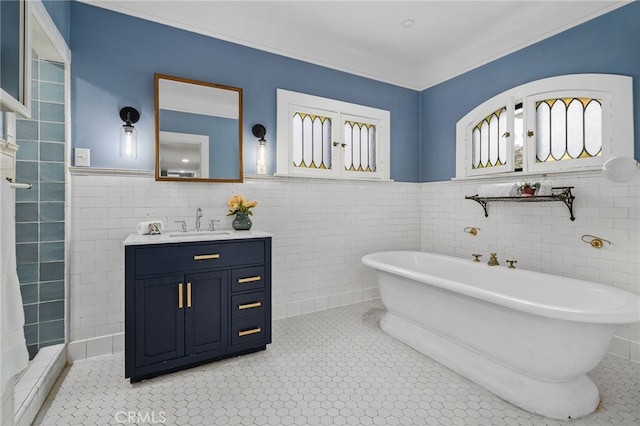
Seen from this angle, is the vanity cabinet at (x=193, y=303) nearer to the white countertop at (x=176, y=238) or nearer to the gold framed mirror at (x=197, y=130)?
the white countertop at (x=176, y=238)

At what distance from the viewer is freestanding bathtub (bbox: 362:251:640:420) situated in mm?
1812

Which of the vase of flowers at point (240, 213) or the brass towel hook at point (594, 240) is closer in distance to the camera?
the brass towel hook at point (594, 240)

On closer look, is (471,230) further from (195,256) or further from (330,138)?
(195,256)

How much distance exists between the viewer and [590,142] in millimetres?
2668

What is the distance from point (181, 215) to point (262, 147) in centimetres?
101

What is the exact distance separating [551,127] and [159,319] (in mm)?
3686

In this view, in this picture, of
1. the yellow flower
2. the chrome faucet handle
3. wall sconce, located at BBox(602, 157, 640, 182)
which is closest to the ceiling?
wall sconce, located at BBox(602, 157, 640, 182)

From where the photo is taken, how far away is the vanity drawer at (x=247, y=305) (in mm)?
2488

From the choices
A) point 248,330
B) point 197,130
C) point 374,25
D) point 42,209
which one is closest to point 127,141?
point 197,130

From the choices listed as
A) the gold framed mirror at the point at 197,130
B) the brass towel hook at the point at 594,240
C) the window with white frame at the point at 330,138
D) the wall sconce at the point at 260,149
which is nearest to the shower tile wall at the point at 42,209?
the gold framed mirror at the point at 197,130

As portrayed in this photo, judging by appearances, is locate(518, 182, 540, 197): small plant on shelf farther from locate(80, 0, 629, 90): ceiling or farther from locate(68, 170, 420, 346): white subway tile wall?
locate(68, 170, 420, 346): white subway tile wall

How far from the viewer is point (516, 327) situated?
79.1 inches

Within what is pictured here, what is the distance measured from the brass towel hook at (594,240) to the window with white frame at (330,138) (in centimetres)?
205

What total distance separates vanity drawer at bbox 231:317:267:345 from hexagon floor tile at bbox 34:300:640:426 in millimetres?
157
